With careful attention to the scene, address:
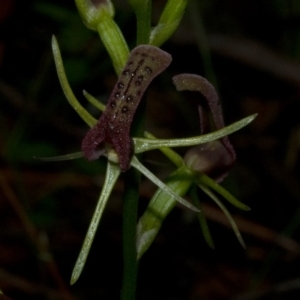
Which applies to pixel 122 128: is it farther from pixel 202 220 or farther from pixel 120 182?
pixel 120 182

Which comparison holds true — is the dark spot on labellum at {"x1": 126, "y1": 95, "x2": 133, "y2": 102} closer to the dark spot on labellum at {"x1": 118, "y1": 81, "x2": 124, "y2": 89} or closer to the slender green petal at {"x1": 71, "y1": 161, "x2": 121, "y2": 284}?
the dark spot on labellum at {"x1": 118, "y1": 81, "x2": 124, "y2": 89}

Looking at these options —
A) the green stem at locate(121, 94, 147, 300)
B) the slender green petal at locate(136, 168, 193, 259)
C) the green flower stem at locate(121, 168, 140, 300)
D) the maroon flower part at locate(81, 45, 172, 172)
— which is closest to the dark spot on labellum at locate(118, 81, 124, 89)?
the maroon flower part at locate(81, 45, 172, 172)

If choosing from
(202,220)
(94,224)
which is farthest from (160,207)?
(94,224)

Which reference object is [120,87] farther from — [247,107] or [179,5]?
[247,107]

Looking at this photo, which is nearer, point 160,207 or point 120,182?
point 160,207

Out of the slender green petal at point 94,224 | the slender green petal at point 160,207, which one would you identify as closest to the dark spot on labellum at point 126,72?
the slender green petal at point 94,224

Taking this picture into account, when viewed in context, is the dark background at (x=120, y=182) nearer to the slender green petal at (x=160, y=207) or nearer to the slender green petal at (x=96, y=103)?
the slender green petal at (x=160, y=207)

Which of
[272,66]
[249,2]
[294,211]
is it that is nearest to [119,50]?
[272,66]
